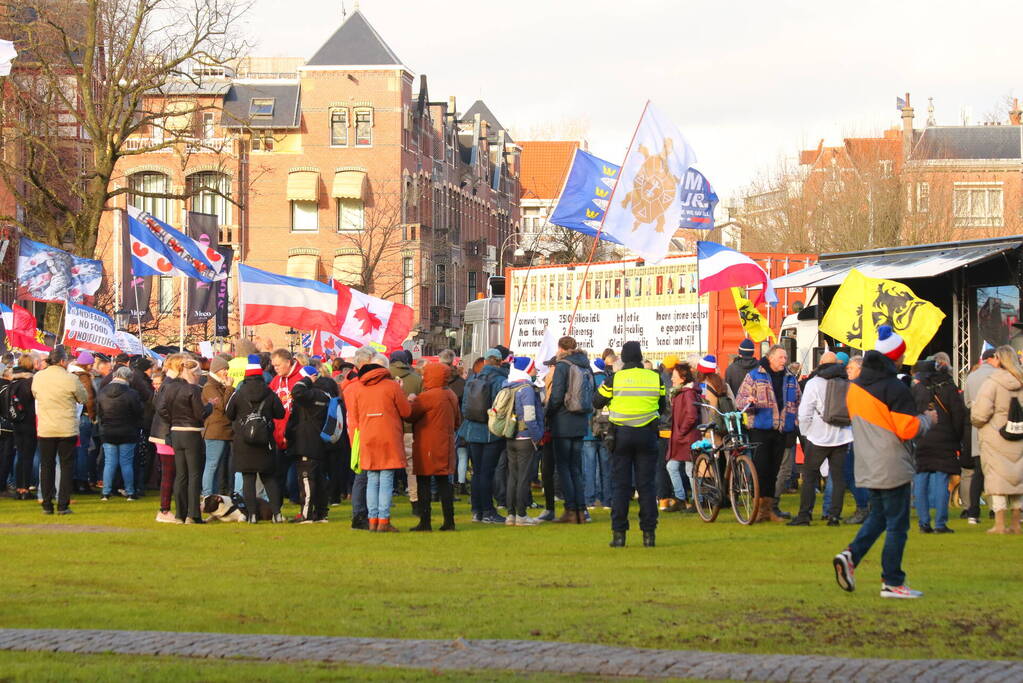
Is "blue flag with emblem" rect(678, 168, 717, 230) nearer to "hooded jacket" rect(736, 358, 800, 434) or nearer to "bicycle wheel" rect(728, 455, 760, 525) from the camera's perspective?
"hooded jacket" rect(736, 358, 800, 434)

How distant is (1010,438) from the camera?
1580 centimetres

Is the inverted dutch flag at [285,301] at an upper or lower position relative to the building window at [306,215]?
lower

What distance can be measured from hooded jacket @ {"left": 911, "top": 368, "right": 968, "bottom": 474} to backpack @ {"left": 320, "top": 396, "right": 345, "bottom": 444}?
247 inches

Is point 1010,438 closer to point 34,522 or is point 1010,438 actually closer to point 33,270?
point 34,522

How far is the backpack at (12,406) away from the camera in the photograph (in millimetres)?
20656

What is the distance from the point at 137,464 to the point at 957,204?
40.8 m

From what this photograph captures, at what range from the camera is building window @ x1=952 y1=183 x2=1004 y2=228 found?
56594 millimetres

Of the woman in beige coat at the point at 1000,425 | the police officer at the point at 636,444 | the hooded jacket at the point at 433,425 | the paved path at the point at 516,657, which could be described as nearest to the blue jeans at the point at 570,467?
the hooded jacket at the point at 433,425

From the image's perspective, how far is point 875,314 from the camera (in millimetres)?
19672

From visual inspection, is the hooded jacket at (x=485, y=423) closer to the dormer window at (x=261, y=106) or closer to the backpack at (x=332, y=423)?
the backpack at (x=332, y=423)

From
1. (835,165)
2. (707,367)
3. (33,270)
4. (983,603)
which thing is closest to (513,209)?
(835,165)

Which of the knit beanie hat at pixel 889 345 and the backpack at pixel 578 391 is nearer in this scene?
the knit beanie hat at pixel 889 345

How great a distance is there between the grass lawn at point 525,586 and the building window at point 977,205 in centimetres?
4171

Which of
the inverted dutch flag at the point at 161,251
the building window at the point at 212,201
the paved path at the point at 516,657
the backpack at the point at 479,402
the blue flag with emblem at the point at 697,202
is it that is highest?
the building window at the point at 212,201
